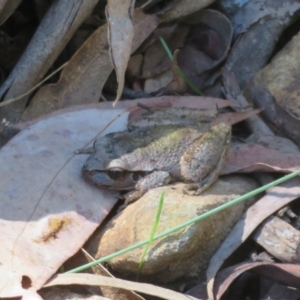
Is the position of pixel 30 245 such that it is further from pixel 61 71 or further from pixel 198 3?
pixel 198 3

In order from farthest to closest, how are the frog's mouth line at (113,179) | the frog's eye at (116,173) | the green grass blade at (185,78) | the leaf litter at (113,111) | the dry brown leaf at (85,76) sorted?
the green grass blade at (185,78) < the dry brown leaf at (85,76) < the frog's eye at (116,173) < the frog's mouth line at (113,179) < the leaf litter at (113,111)

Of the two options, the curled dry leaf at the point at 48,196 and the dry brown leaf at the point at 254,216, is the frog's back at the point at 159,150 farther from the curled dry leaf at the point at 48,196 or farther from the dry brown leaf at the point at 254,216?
the dry brown leaf at the point at 254,216

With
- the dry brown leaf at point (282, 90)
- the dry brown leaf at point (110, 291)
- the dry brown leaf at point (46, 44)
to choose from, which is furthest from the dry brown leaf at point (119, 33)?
the dry brown leaf at point (282, 90)

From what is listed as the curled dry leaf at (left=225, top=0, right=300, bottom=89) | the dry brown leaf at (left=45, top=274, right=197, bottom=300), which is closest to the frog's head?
the dry brown leaf at (left=45, top=274, right=197, bottom=300)

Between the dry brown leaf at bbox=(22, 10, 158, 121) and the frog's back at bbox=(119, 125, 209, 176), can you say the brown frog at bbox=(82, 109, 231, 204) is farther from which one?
the dry brown leaf at bbox=(22, 10, 158, 121)

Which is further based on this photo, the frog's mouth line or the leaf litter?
the frog's mouth line

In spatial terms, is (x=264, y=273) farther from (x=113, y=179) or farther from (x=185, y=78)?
(x=185, y=78)

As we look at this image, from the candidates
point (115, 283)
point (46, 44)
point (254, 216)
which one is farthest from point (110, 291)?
point (46, 44)
